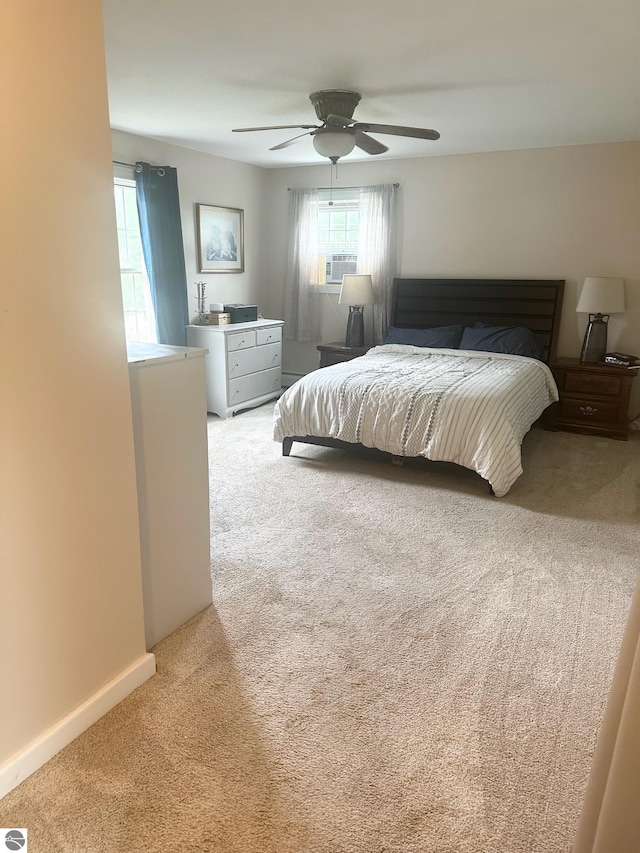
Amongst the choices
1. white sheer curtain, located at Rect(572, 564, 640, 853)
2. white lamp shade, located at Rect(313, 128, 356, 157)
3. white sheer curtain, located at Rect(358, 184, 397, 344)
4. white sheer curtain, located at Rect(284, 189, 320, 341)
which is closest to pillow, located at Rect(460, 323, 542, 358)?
white sheer curtain, located at Rect(358, 184, 397, 344)

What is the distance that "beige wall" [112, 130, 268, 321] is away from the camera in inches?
188

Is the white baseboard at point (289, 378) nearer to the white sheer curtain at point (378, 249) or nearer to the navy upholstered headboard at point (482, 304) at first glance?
the white sheer curtain at point (378, 249)

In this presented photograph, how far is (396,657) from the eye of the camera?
211 cm

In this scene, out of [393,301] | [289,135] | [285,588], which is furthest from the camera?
[393,301]

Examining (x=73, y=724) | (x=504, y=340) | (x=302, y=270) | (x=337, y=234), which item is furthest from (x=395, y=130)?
(x=73, y=724)

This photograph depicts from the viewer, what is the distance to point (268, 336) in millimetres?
5711

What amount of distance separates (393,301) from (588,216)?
1.86 meters

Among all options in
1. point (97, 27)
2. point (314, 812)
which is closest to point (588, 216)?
point (97, 27)

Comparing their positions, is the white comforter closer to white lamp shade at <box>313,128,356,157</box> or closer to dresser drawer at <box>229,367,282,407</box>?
dresser drawer at <box>229,367,282,407</box>

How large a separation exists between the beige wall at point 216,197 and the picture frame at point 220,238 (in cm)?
6

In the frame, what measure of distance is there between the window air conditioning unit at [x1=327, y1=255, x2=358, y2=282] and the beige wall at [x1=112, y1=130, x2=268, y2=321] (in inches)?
32.2

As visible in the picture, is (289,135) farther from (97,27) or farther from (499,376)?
(97,27)

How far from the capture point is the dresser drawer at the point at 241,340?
518 centimetres

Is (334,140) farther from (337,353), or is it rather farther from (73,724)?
(73,724)
